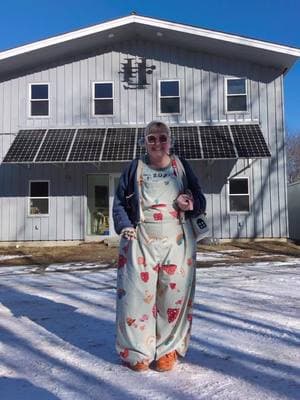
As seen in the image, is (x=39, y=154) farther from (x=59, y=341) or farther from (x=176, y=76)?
(x=59, y=341)

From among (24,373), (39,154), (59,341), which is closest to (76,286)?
(59,341)

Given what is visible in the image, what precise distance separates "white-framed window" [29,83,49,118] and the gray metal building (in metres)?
0.03

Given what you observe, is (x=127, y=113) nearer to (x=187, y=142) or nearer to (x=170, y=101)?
(x=170, y=101)

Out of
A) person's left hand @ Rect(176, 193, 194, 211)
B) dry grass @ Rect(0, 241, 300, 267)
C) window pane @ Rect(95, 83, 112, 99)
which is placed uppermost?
window pane @ Rect(95, 83, 112, 99)

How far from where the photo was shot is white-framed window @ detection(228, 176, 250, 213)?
555 inches

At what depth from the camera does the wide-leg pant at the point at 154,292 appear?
10.1 feet

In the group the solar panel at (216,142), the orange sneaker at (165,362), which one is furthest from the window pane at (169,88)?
the orange sneaker at (165,362)

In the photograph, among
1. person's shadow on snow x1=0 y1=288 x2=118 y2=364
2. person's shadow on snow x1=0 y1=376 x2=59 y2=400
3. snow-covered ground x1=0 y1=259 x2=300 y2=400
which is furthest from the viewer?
person's shadow on snow x1=0 y1=288 x2=118 y2=364

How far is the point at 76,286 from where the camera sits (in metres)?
6.55

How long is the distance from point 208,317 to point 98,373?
1.75 meters

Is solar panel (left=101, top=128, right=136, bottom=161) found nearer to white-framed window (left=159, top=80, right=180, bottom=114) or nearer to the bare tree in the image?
white-framed window (left=159, top=80, right=180, bottom=114)

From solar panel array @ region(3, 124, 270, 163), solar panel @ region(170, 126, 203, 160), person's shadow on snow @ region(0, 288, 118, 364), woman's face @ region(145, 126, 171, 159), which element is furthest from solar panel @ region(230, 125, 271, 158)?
woman's face @ region(145, 126, 171, 159)

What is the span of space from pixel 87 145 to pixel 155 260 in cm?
1079

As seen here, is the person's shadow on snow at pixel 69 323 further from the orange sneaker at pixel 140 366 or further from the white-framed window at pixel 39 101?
the white-framed window at pixel 39 101
